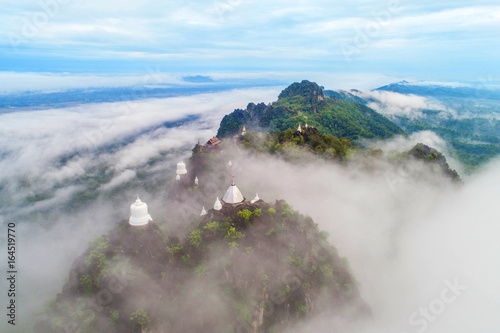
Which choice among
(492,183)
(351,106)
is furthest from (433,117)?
(492,183)

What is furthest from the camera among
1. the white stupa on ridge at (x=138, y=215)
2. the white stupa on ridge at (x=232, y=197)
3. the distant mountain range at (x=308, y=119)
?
the distant mountain range at (x=308, y=119)

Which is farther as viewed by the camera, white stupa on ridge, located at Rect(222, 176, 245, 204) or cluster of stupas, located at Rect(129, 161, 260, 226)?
white stupa on ridge, located at Rect(222, 176, 245, 204)

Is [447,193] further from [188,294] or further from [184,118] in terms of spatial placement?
[184,118]

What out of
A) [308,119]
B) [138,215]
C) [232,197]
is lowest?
[138,215]

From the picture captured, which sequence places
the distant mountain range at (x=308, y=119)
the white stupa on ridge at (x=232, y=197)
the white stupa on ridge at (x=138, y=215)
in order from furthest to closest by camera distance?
the distant mountain range at (x=308, y=119) < the white stupa on ridge at (x=232, y=197) < the white stupa on ridge at (x=138, y=215)

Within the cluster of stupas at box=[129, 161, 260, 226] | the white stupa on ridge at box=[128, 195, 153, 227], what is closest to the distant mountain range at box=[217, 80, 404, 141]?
the cluster of stupas at box=[129, 161, 260, 226]

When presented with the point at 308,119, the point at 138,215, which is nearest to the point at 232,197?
the point at 138,215

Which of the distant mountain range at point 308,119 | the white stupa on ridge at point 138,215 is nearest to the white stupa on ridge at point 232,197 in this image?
the white stupa on ridge at point 138,215

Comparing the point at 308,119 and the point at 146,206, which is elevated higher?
the point at 308,119

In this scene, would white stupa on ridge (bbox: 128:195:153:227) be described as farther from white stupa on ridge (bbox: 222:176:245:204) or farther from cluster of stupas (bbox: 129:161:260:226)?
white stupa on ridge (bbox: 222:176:245:204)

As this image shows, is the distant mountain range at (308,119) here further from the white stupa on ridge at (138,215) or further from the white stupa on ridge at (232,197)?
the white stupa on ridge at (138,215)

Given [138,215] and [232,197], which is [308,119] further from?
[138,215]
